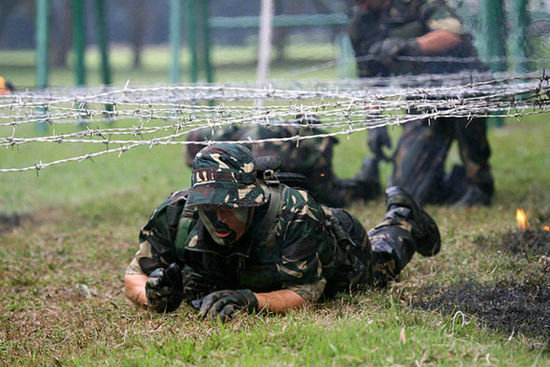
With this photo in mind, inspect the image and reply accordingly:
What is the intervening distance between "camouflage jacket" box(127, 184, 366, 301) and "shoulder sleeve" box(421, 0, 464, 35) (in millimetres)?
3451

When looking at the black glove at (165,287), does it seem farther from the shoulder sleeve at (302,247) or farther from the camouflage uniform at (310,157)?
the camouflage uniform at (310,157)

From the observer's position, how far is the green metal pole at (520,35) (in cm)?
627

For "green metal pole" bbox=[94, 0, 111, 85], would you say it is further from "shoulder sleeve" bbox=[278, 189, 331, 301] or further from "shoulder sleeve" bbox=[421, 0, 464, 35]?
"shoulder sleeve" bbox=[278, 189, 331, 301]

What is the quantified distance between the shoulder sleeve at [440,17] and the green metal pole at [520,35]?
0.51 m

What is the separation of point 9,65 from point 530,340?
22358 millimetres

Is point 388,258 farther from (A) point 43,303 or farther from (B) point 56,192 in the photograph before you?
(B) point 56,192

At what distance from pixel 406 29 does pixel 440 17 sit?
0.52m

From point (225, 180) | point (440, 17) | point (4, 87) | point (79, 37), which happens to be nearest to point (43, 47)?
point (79, 37)

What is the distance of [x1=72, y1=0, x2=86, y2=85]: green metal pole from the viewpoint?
12.6 meters

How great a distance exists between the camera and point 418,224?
5.05 meters

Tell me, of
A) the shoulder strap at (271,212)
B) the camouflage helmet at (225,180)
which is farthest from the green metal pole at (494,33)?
the camouflage helmet at (225,180)

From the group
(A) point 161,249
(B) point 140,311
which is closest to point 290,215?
(A) point 161,249

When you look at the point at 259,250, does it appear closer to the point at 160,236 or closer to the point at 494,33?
the point at 160,236

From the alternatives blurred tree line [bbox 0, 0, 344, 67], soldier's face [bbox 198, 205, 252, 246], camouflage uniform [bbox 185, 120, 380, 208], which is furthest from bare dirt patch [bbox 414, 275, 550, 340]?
blurred tree line [bbox 0, 0, 344, 67]
